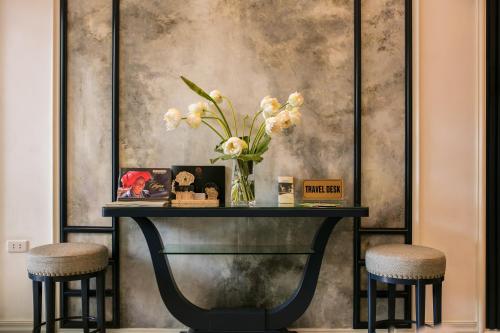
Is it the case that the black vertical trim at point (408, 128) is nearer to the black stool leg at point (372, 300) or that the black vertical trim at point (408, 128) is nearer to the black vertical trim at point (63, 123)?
the black stool leg at point (372, 300)

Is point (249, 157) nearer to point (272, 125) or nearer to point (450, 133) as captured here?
point (272, 125)

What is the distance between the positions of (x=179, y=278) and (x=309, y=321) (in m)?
0.95

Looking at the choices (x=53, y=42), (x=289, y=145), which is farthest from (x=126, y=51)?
(x=289, y=145)

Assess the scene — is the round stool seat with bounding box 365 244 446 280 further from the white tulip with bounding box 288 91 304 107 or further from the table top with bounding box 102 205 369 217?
the white tulip with bounding box 288 91 304 107

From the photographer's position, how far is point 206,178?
2.87 metres

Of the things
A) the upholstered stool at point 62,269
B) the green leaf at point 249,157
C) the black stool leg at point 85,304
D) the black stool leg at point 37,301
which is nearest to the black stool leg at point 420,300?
the green leaf at point 249,157

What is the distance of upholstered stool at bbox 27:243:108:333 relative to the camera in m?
2.41

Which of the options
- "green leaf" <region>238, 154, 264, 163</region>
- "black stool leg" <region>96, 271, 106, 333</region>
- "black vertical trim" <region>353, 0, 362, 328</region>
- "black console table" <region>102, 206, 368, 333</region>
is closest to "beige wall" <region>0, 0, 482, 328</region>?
"black vertical trim" <region>353, 0, 362, 328</region>

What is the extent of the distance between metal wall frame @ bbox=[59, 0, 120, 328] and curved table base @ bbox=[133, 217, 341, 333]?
1.33 feet

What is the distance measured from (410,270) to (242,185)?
109cm
